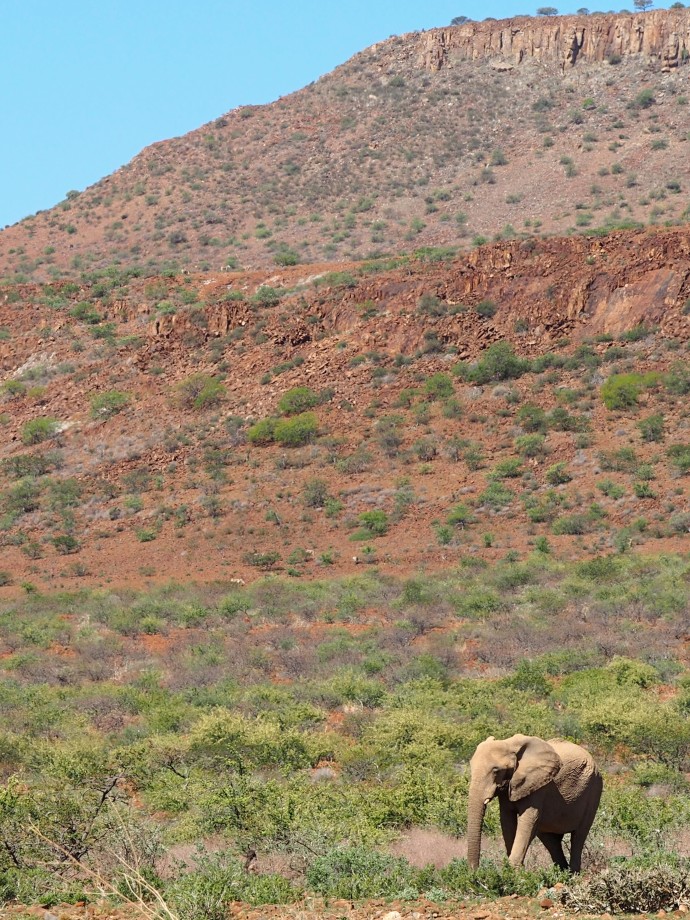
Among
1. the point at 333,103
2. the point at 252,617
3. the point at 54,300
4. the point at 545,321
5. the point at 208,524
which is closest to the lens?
the point at 252,617

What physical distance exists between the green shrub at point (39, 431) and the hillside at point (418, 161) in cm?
2078

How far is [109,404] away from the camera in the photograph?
151ft

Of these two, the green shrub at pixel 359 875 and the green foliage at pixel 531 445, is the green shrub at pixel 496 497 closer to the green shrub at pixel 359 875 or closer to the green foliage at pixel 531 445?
the green foliage at pixel 531 445

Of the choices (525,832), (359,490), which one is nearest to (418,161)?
(359,490)

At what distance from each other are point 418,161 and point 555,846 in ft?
228

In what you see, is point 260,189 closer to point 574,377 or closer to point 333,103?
point 333,103

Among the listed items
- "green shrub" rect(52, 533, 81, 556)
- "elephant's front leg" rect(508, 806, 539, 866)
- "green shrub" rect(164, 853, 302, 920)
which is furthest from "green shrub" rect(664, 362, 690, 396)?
"green shrub" rect(164, 853, 302, 920)

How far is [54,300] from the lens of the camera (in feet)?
183

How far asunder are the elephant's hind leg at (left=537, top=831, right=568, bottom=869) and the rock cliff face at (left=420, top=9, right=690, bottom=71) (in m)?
76.8

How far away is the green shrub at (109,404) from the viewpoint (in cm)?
4569

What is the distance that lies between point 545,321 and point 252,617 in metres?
20.9

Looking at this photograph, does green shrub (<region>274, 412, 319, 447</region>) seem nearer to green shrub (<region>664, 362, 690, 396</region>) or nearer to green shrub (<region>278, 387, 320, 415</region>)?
green shrub (<region>278, 387, 320, 415</region>)

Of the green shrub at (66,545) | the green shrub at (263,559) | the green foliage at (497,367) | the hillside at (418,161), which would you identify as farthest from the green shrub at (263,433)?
the hillside at (418,161)

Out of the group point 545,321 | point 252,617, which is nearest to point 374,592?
point 252,617
